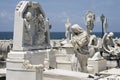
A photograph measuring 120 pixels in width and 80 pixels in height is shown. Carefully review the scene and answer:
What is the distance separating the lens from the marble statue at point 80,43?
→ 415 inches

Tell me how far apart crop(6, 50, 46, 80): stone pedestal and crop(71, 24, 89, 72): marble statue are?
1.17m

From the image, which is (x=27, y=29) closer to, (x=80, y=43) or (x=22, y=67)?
(x=22, y=67)

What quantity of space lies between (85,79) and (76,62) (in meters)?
0.83

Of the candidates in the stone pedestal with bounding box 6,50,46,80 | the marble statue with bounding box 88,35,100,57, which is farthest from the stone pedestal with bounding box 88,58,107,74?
the stone pedestal with bounding box 6,50,46,80

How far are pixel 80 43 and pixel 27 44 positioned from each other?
216cm

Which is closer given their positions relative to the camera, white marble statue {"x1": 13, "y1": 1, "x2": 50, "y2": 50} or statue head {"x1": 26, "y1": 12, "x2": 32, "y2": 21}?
white marble statue {"x1": 13, "y1": 1, "x2": 50, "y2": 50}

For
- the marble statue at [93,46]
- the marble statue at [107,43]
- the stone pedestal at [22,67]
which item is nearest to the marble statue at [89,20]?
the marble statue at [93,46]

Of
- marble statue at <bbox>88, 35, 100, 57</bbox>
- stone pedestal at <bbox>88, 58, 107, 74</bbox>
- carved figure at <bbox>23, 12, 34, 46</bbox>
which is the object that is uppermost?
carved figure at <bbox>23, 12, 34, 46</bbox>

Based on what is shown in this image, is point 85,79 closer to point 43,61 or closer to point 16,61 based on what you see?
point 16,61

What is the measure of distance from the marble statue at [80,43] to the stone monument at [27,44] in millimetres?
1125

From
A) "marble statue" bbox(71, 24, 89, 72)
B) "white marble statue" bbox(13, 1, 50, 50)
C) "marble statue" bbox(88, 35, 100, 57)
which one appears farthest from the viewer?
"marble statue" bbox(88, 35, 100, 57)

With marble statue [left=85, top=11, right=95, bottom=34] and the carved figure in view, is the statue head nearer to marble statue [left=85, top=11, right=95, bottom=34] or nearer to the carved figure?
the carved figure

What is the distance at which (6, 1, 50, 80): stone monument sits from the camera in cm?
1095

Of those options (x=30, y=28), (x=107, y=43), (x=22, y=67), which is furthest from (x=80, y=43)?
(x=107, y=43)
